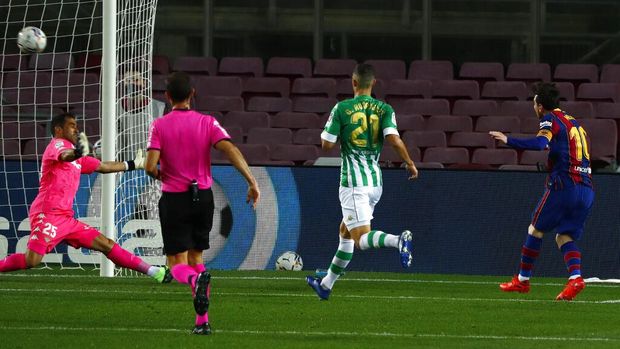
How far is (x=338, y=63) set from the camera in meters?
22.0

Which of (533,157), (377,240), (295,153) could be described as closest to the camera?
(377,240)

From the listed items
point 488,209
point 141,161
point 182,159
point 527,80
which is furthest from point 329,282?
point 527,80

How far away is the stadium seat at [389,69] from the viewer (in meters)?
21.8

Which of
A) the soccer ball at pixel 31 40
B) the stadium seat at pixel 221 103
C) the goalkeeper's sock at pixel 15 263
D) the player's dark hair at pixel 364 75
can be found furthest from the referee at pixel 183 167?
the stadium seat at pixel 221 103

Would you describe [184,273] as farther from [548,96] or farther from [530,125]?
[530,125]

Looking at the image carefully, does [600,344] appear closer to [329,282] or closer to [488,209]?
[329,282]

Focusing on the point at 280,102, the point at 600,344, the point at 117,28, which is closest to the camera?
the point at 600,344

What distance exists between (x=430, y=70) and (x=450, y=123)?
1644mm

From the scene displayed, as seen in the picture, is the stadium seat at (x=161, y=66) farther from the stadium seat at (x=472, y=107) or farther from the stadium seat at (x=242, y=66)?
the stadium seat at (x=472, y=107)

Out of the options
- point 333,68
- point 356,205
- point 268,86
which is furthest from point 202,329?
point 333,68

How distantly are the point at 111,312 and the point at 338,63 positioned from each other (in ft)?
39.5

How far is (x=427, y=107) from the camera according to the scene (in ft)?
68.4

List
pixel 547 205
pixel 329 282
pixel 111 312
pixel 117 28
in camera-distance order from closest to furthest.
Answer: pixel 111 312, pixel 329 282, pixel 547 205, pixel 117 28

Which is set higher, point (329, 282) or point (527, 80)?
point (527, 80)
